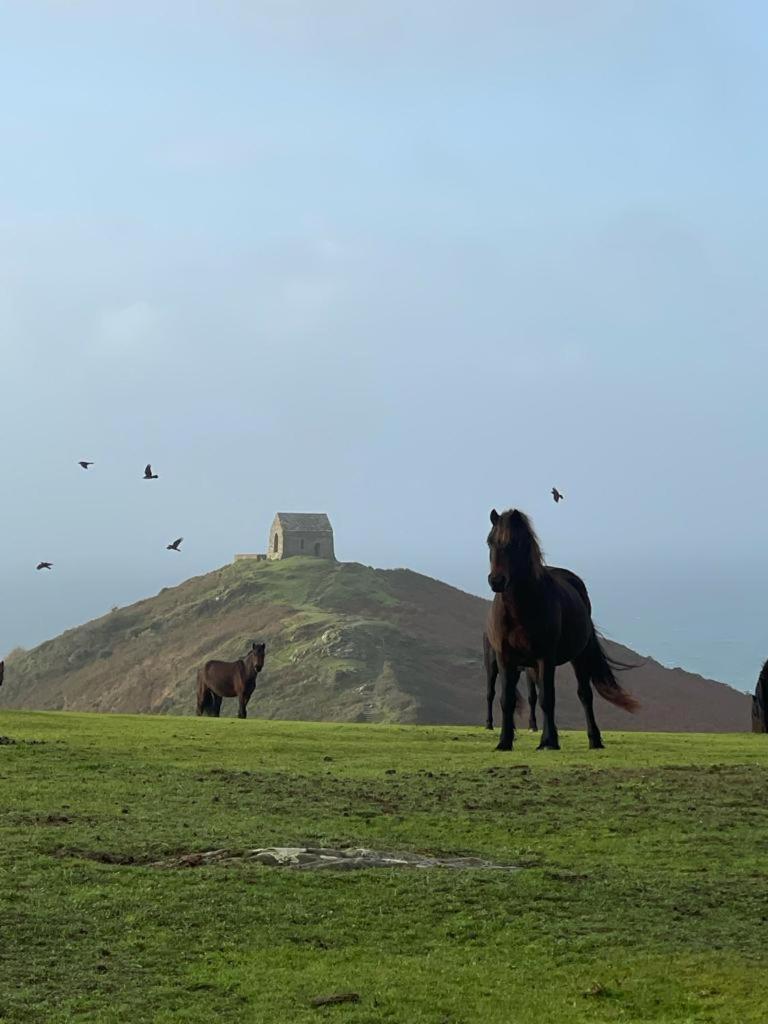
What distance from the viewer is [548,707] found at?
79.0ft

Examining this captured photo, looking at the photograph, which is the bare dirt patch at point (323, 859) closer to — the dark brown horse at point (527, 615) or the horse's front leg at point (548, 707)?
the dark brown horse at point (527, 615)

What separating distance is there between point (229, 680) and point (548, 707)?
74.7 ft

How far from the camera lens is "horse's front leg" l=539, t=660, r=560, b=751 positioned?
23.7 metres

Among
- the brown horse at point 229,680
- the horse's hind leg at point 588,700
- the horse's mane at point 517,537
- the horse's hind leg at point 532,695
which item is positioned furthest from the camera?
the brown horse at point 229,680

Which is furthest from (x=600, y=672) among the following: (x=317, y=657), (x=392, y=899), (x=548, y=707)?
(x=317, y=657)

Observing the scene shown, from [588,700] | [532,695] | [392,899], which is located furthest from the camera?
[532,695]

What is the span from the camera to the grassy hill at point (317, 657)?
313 ft

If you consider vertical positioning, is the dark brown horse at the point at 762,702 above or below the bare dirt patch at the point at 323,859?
above

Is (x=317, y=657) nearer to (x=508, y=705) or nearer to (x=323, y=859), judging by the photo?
(x=508, y=705)

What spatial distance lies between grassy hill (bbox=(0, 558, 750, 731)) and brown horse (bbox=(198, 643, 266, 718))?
40980 millimetres

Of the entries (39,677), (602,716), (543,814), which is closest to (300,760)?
(543,814)

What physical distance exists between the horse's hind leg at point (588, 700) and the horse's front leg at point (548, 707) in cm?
88

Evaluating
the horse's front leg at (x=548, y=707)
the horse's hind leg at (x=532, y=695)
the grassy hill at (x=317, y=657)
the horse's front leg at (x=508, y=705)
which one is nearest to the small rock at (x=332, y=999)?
the horse's front leg at (x=548, y=707)

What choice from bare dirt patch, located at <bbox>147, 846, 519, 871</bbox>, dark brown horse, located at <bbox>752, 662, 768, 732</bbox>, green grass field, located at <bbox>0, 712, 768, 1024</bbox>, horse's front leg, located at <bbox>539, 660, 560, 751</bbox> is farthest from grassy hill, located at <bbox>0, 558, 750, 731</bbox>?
bare dirt patch, located at <bbox>147, 846, 519, 871</bbox>
